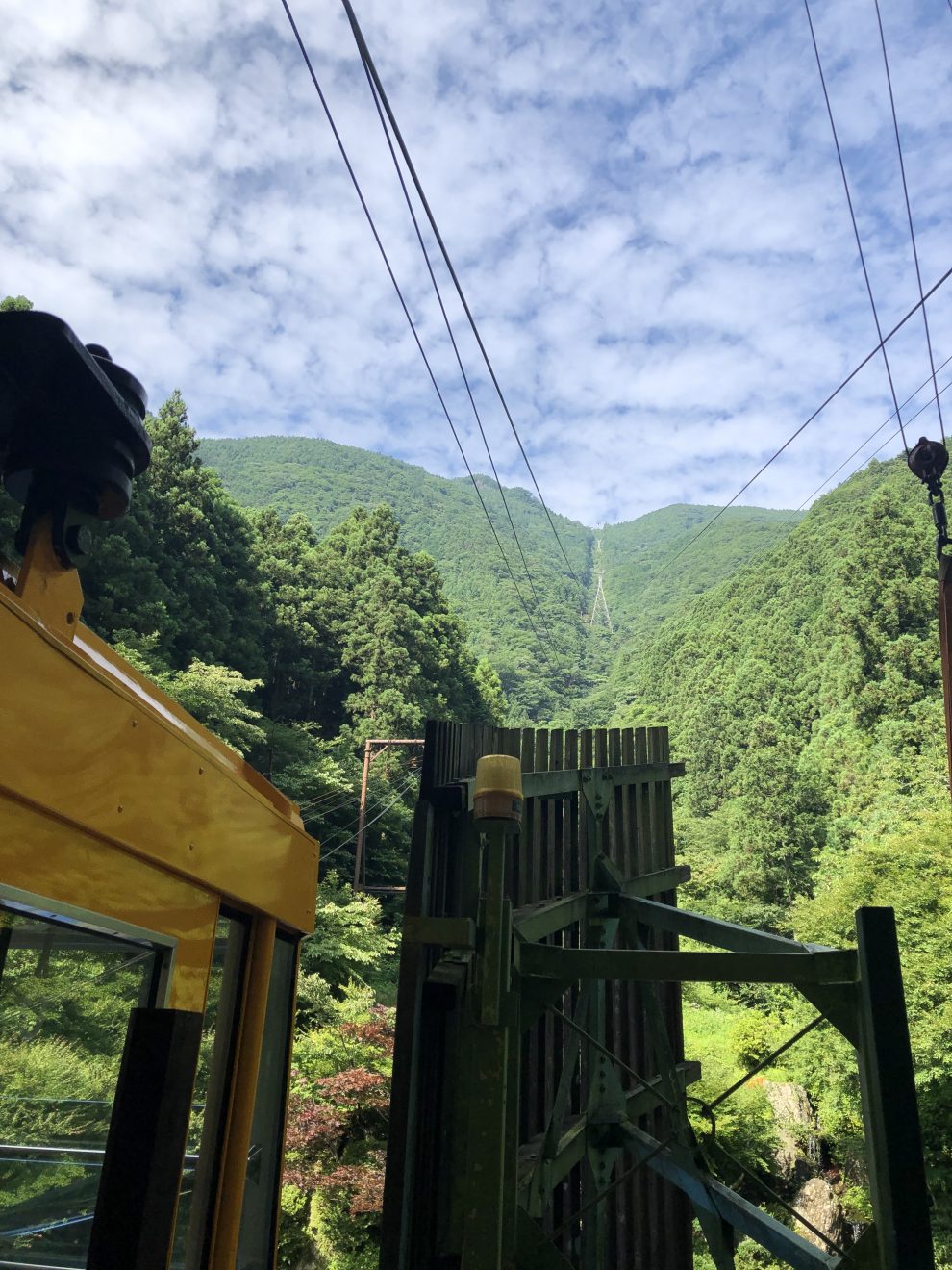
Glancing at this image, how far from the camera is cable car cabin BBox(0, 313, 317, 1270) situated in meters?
0.91

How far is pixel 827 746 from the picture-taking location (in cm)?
3219

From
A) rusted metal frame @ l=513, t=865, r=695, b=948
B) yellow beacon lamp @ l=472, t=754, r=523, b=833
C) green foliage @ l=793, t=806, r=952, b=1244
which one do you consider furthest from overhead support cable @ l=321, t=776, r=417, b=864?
yellow beacon lamp @ l=472, t=754, r=523, b=833

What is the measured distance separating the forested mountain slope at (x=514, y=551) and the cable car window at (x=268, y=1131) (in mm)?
54174

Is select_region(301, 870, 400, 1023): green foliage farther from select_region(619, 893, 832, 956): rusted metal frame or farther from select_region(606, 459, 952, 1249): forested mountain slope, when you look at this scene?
select_region(619, 893, 832, 956): rusted metal frame

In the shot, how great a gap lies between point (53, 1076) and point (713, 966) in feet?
5.77

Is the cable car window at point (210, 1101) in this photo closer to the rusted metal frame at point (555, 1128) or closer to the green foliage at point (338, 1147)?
the rusted metal frame at point (555, 1128)

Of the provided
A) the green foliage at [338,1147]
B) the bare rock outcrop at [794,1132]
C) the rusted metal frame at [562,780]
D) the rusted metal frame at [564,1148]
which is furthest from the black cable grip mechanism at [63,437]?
the bare rock outcrop at [794,1132]

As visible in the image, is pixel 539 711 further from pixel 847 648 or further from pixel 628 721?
pixel 847 648

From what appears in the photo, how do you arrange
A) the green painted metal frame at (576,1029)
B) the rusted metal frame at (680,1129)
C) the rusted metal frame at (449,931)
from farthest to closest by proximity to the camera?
the rusted metal frame at (680,1129)
the rusted metal frame at (449,931)
the green painted metal frame at (576,1029)

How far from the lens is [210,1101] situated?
1.82 m

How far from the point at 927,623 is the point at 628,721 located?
19908 millimetres

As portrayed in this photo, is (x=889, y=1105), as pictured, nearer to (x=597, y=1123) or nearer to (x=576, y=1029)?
(x=576, y=1029)

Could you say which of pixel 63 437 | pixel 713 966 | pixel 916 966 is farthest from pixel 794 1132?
pixel 63 437

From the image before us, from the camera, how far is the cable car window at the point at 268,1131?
2.05m
